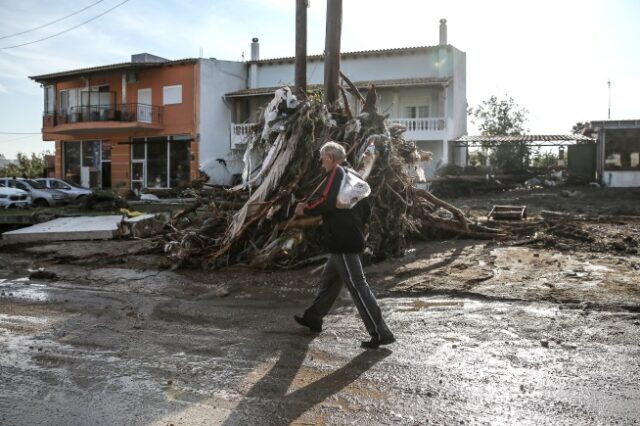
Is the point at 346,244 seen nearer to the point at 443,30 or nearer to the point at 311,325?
the point at 311,325

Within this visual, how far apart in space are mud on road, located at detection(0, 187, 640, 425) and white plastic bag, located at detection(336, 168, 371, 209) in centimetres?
129

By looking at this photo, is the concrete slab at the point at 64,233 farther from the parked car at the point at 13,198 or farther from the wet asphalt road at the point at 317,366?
the parked car at the point at 13,198

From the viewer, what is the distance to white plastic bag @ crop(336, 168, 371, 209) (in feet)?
17.5

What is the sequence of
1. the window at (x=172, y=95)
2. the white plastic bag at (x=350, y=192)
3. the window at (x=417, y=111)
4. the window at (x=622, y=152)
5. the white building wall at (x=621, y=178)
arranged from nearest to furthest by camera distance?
1. the white plastic bag at (x=350, y=192)
2. the white building wall at (x=621, y=178)
3. the window at (x=622, y=152)
4. the window at (x=417, y=111)
5. the window at (x=172, y=95)

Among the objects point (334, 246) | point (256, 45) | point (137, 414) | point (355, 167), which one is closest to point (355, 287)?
point (334, 246)

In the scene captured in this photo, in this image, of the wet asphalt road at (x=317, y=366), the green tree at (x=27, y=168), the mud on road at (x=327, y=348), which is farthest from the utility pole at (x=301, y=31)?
the green tree at (x=27, y=168)

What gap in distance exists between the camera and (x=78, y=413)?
3.80 m

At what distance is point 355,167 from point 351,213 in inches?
168

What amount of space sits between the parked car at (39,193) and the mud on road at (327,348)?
17.2 m

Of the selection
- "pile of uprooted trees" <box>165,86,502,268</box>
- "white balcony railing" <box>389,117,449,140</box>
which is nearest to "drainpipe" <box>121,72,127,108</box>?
"white balcony railing" <box>389,117,449,140</box>

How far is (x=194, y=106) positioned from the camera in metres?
32.7

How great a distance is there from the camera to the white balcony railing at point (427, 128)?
95.5ft

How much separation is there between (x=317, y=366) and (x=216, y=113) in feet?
100.0

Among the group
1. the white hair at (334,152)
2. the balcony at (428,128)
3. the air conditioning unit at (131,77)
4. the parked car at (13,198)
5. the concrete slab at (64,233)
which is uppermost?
the air conditioning unit at (131,77)
